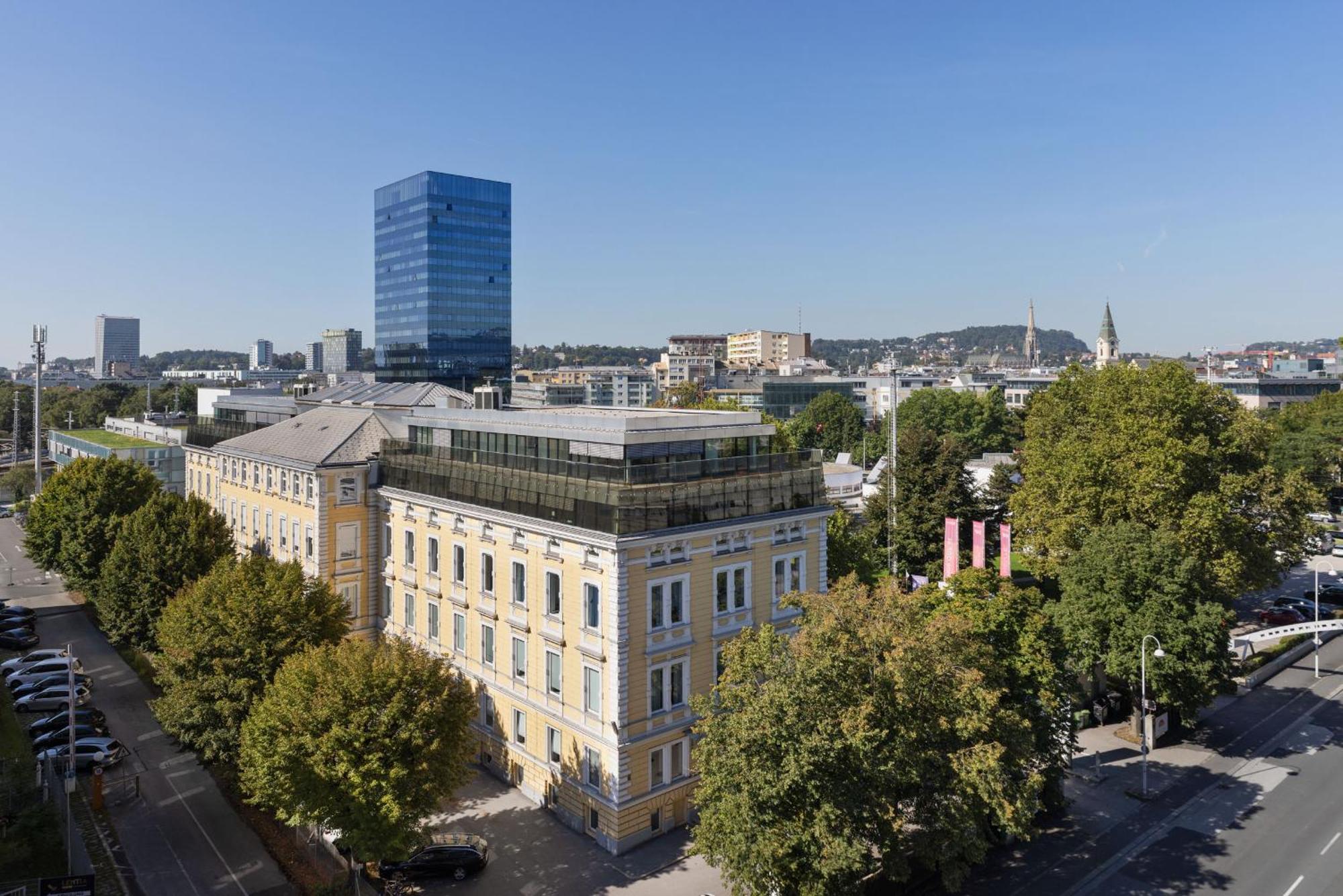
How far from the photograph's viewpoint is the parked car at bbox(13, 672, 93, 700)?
1697 inches

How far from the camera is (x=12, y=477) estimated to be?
97875 mm

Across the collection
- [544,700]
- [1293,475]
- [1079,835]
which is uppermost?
[1293,475]

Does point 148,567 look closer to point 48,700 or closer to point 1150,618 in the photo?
point 48,700

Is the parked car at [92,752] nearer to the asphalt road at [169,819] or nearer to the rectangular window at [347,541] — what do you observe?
the asphalt road at [169,819]

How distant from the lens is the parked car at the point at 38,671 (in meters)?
44.2

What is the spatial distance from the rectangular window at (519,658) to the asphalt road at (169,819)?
10.2 metres

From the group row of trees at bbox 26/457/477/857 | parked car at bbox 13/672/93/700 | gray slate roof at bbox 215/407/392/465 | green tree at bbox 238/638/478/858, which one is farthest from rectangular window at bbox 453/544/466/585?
parked car at bbox 13/672/93/700

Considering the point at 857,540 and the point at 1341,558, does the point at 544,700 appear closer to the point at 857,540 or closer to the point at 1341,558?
the point at 857,540

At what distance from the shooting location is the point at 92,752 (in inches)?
1431

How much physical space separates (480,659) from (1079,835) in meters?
23.9

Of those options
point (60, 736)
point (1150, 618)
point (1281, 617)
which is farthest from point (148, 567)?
point (1281, 617)

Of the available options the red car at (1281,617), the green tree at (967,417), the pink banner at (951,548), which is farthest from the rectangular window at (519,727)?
the green tree at (967,417)

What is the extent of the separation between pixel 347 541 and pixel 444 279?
10926 centimetres

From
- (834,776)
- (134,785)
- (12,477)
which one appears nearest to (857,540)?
(834,776)
